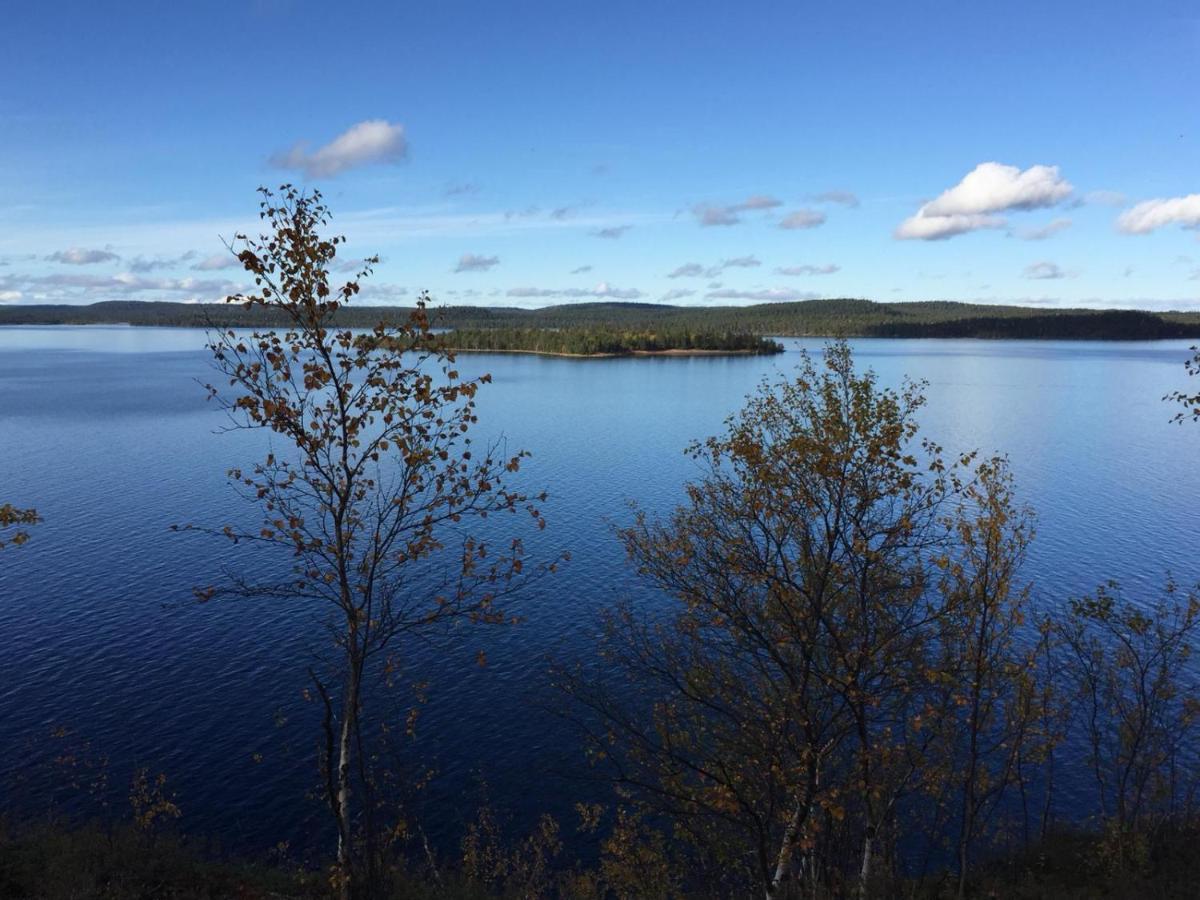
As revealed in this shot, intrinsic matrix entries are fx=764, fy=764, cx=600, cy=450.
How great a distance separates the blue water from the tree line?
2.06 meters

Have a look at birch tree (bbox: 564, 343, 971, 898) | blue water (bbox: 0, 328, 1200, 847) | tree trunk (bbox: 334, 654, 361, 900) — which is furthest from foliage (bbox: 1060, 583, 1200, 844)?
tree trunk (bbox: 334, 654, 361, 900)

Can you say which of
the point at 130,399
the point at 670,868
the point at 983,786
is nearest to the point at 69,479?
the point at 130,399

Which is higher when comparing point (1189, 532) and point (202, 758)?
point (1189, 532)

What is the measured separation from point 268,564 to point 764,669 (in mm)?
39328

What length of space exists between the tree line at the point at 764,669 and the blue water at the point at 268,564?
2.06 meters

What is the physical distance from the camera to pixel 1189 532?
2149 inches

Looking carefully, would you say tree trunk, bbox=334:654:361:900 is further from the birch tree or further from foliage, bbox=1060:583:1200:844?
foliage, bbox=1060:583:1200:844

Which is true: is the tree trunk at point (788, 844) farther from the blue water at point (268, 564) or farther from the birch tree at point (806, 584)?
the blue water at point (268, 564)

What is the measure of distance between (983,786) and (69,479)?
71792mm

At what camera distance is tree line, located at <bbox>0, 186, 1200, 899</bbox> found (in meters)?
13.9

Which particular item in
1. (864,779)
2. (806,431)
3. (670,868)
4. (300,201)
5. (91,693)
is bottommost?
(670,868)

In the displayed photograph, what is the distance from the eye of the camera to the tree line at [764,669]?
1385 centimetres

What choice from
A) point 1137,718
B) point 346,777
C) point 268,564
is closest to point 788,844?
point 346,777

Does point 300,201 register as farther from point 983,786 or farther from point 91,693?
point 91,693
